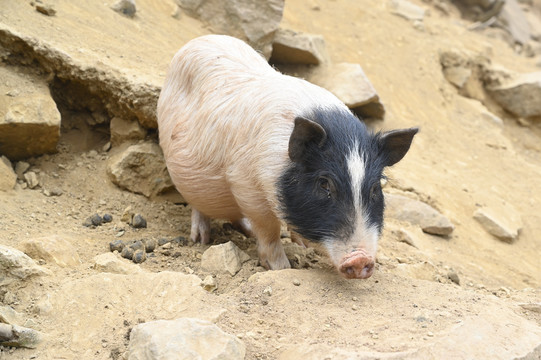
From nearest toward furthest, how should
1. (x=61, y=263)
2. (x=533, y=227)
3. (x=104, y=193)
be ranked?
1. (x=61, y=263)
2. (x=104, y=193)
3. (x=533, y=227)

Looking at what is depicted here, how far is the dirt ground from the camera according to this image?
356cm

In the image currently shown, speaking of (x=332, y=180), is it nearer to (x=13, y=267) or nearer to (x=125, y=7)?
(x=13, y=267)

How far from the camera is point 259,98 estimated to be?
488 centimetres

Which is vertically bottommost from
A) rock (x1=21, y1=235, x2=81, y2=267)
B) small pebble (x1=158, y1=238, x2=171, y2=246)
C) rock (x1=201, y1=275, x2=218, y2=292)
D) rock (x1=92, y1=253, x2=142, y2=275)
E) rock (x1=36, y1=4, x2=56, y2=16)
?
small pebble (x1=158, y1=238, x2=171, y2=246)

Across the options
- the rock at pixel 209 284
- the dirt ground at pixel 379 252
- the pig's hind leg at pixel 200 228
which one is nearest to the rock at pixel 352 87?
the dirt ground at pixel 379 252

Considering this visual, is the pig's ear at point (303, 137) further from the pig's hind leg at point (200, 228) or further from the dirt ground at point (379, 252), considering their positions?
the pig's hind leg at point (200, 228)

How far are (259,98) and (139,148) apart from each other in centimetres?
217

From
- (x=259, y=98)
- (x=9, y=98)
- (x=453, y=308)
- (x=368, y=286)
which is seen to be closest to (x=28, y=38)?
(x=9, y=98)

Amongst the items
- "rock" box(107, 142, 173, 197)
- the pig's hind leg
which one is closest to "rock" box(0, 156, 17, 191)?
"rock" box(107, 142, 173, 197)

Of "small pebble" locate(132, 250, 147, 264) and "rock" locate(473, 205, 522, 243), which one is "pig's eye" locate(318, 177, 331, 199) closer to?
"small pebble" locate(132, 250, 147, 264)

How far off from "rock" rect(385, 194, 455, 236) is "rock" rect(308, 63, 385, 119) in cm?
202

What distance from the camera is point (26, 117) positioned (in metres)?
5.85

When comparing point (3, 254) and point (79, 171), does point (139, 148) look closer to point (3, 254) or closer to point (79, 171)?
point (79, 171)

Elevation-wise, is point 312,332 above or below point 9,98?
above
